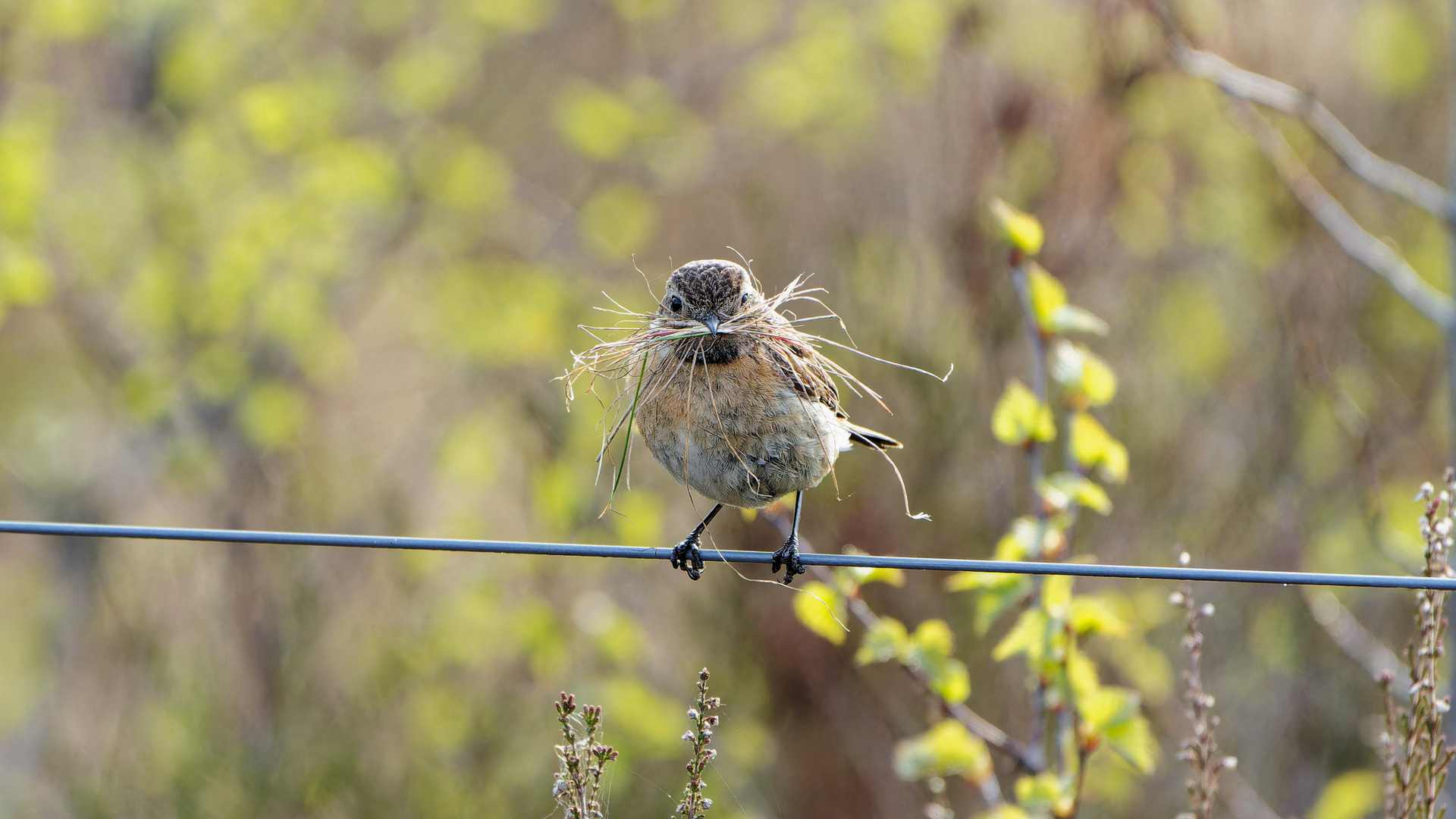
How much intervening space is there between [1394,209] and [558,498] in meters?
5.57

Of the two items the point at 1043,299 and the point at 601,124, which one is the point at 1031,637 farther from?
the point at 601,124

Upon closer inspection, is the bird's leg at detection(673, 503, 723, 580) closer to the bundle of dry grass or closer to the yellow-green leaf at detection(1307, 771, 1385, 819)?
the bundle of dry grass

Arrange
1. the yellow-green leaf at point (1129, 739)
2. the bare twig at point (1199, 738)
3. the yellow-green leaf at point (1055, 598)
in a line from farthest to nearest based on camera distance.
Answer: the yellow-green leaf at point (1055, 598), the yellow-green leaf at point (1129, 739), the bare twig at point (1199, 738)

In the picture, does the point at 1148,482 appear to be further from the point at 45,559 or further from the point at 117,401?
the point at 45,559

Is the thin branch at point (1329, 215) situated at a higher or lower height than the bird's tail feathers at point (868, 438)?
higher

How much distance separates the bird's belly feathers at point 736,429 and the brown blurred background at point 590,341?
1.95 meters

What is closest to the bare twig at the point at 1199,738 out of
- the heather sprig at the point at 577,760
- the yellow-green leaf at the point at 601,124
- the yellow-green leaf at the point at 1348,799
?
the heather sprig at the point at 577,760

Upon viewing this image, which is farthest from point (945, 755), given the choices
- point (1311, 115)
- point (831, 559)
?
point (1311, 115)

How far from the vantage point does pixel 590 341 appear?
7.58 m

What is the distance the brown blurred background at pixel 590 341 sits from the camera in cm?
554

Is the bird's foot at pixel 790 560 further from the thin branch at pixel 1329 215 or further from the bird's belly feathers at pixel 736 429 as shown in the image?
the thin branch at pixel 1329 215

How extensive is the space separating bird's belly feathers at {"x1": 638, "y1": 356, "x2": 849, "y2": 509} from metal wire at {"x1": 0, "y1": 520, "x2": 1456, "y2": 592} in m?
0.56

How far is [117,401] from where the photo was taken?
27.7 feet

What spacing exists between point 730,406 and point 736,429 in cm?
6
